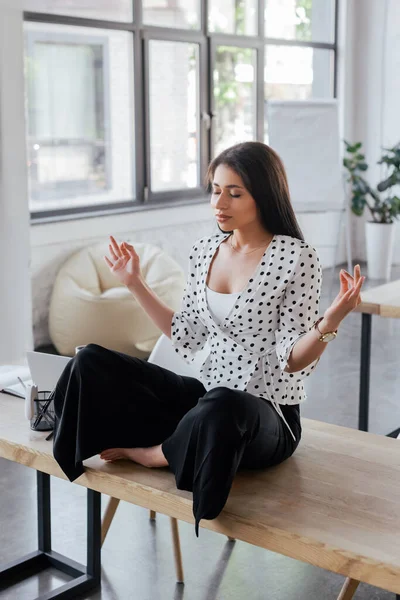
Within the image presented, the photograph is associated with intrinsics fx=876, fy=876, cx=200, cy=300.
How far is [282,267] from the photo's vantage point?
226 cm

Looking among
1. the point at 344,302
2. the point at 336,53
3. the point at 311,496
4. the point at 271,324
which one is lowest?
the point at 311,496

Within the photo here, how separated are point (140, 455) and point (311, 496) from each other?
45 centimetres

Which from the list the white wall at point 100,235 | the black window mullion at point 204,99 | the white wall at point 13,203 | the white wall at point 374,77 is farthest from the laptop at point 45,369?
the white wall at point 374,77

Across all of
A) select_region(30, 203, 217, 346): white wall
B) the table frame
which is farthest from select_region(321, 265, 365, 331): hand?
select_region(30, 203, 217, 346): white wall

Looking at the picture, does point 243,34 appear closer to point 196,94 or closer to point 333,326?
point 196,94

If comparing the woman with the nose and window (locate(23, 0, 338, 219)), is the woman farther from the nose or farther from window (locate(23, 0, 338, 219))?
window (locate(23, 0, 338, 219))

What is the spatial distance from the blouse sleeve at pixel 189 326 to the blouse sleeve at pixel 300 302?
307 mm

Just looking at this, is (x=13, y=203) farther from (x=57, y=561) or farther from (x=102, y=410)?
(x=102, y=410)

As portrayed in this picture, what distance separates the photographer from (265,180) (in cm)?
229

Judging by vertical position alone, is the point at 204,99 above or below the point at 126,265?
above

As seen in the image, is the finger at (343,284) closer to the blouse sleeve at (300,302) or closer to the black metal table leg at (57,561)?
the blouse sleeve at (300,302)

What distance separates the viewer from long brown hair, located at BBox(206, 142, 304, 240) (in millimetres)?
2285

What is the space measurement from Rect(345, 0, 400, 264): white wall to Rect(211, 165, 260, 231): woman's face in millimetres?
6682

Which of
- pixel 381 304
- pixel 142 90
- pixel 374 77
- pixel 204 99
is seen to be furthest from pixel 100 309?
pixel 374 77
